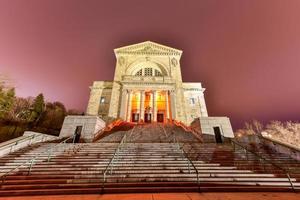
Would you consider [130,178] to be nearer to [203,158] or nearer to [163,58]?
[203,158]

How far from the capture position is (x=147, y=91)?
30828 millimetres

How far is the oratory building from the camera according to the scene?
29.5 metres

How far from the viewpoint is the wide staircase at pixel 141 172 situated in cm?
577

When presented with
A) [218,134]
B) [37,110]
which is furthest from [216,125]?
[37,110]

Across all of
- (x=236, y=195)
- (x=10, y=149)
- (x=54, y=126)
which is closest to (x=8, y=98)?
(x=54, y=126)

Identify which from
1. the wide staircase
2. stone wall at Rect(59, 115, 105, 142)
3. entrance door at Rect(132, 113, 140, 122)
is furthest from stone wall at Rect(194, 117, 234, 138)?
entrance door at Rect(132, 113, 140, 122)

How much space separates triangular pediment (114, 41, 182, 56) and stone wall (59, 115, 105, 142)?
24392 mm

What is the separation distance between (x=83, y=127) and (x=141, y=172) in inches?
395

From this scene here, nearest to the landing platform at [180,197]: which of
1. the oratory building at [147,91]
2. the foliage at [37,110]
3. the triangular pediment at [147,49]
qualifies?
the oratory building at [147,91]

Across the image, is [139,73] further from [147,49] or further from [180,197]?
[180,197]

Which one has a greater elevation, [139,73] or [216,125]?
[139,73]

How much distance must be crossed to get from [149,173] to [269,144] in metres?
9.31

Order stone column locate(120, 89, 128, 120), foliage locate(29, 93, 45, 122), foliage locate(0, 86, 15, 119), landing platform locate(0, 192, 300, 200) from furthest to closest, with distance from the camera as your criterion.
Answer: foliage locate(29, 93, 45, 122) < stone column locate(120, 89, 128, 120) < foliage locate(0, 86, 15, 119) < landing platform locate(0, 192, 300, 200)

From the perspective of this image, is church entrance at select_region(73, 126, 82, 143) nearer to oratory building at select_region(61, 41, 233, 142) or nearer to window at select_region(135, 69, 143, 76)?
oratory building at select_region(61, 41, 233, 142)
